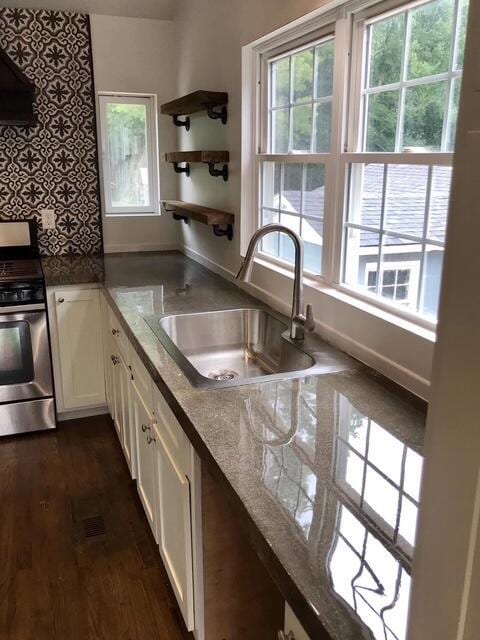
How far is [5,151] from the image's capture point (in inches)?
136

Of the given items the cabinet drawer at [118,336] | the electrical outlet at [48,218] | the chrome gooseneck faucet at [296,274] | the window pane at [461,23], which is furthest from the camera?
the electrical outlet at [48,218]

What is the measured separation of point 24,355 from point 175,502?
1.67 metres

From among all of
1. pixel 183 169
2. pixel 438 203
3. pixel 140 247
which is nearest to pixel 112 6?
pixel 183 169

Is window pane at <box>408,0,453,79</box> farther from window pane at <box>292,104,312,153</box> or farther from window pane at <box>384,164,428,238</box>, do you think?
window pane at <box>292,104,312,153</box>

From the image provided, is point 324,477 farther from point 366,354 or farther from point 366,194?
point 366,194

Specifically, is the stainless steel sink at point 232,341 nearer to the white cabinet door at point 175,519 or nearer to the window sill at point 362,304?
the window sill at point 362,304

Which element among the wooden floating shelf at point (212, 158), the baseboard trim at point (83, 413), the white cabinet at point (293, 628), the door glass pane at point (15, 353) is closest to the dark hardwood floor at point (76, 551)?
the baseboard trim at point (83, 413)

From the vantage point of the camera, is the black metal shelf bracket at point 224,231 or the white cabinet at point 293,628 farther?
the black metal shelf bracket at point 224,231

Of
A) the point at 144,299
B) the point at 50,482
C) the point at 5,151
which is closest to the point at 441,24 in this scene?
→ the point at 144,299

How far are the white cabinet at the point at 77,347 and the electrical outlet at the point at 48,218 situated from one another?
2.66ft

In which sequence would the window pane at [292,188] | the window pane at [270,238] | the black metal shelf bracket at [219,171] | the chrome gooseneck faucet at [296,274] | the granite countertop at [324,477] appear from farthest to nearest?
1. the black metal shelf bracket at [219,171]
2. the window pane at [270,238]
3. the window pane at [292,188]
4. the chrome gooseneck faucet at [296,274]
5. the granite countertop at [324,477]

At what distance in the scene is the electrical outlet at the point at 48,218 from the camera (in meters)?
3.62

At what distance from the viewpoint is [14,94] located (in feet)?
10.5

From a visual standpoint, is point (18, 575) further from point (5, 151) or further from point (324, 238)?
point (5, 151)
